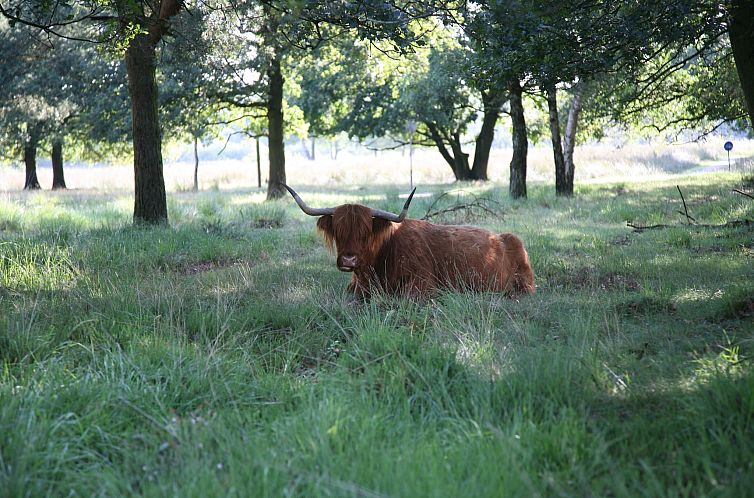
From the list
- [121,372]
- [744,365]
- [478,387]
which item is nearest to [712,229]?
[744,365]

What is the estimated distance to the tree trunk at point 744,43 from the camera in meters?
7.52

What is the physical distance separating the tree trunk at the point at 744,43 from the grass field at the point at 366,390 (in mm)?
2204

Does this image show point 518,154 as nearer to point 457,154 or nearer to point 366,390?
point 457,154

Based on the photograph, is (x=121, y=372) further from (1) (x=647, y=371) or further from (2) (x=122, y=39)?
(2) (x=122, y=39)

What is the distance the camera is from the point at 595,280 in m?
7.63

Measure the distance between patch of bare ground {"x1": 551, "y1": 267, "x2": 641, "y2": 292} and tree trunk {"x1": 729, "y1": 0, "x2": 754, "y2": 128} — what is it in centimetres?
248

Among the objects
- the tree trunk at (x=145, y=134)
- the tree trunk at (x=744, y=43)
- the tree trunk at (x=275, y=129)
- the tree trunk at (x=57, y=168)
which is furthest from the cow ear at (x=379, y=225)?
the tree trunk at (x=57, y=168)

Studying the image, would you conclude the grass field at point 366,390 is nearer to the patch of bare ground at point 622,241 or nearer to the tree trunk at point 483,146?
the patch of bare ground at point 622,241

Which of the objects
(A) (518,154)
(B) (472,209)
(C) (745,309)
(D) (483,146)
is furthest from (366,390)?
(D) (483,146)

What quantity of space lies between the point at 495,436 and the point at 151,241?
25.7 ft

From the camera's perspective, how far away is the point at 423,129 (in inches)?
1455

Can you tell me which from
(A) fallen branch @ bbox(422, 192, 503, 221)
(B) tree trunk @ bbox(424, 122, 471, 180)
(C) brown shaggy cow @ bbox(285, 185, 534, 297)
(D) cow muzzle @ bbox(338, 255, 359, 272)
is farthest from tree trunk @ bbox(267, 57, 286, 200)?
(D) cow muzzle @ bbox(338, 255, 359, 272)

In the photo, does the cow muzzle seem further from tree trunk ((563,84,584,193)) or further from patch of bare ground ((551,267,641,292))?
tree trunk ((563,84,584,193))

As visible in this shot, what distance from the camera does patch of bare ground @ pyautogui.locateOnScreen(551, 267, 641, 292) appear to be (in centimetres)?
731
